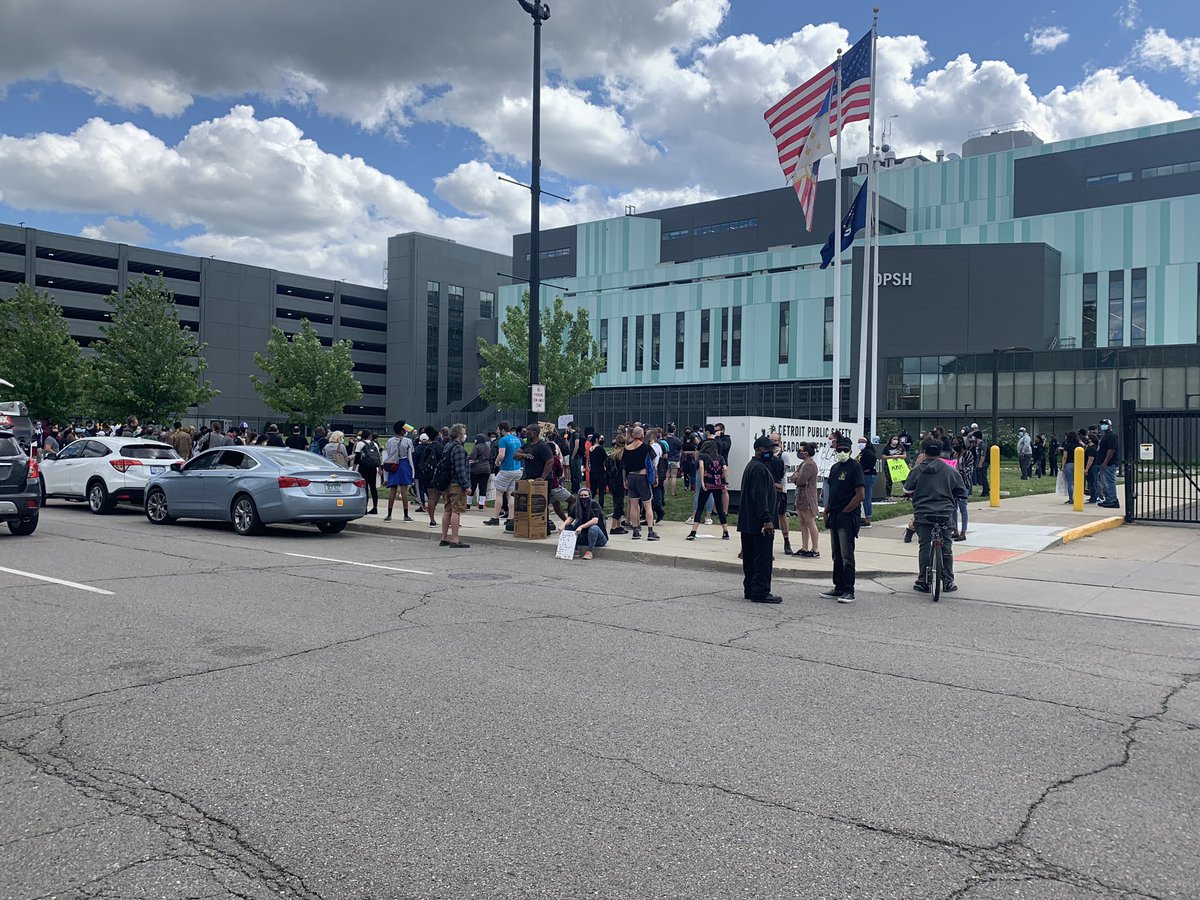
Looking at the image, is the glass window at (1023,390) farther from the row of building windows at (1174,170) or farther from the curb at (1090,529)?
the curb at (1090,529)

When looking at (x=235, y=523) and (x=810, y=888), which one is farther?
(x=235, y=523)

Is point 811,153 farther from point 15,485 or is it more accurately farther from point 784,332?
point 784,332

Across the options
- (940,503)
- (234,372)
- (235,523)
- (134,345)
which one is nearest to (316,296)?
(234,372)

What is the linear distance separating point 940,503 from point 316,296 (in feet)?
300

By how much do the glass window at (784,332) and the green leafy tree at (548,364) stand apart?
814 inches

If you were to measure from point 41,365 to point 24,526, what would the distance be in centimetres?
3039

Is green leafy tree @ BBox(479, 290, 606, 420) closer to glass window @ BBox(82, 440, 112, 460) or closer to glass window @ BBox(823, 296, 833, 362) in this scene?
glass window @ BBox(823, 296, 833, 362)

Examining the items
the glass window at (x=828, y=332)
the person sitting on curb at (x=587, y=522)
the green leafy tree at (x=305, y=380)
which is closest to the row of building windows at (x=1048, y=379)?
the glass window at (x=828, y=332)

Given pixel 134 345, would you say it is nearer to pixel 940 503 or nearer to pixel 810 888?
pixel 940 503

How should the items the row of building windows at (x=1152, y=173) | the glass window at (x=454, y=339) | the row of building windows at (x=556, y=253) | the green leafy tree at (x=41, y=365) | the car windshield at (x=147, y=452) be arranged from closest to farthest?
the car windshield at (x=147, y=452)
the green leafy tree at (x=41, y=365)
the row of building windows at (x=1152, y=173)
the row of building windows at (x=556, y=253)
the glass window at (x=454, y=339)

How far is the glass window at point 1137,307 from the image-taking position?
63906mm

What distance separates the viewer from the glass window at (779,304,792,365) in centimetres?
7094

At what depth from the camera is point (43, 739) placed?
15.5ft

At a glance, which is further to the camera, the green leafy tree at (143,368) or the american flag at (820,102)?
the green leafy tree at (143,368)
